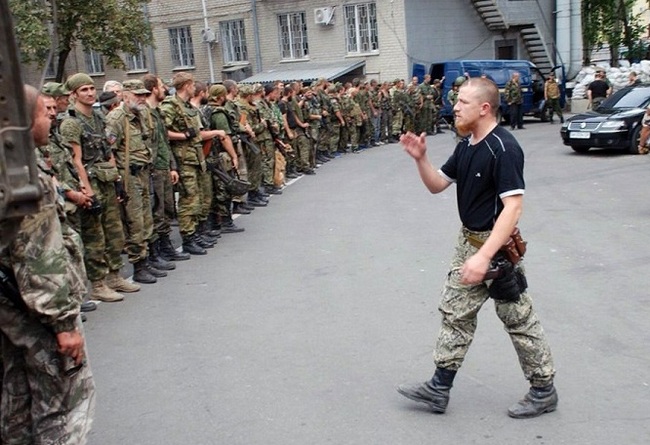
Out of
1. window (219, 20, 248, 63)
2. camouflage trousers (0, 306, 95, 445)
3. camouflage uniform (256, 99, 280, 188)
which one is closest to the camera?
camouflage trousers (0, 306, 95, 445)

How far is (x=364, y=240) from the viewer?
8.70 m

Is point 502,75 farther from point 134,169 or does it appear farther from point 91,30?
point 134,169

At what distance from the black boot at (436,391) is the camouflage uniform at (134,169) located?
3884 millimetres

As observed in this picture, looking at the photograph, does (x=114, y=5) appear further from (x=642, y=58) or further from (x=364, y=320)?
(x=642, y=58)

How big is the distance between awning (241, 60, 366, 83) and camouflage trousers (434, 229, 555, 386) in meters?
22.1

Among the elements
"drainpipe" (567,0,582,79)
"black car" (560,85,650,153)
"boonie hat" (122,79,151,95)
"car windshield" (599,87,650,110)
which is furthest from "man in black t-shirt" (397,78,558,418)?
"drainpipe" (567,0,582,79)

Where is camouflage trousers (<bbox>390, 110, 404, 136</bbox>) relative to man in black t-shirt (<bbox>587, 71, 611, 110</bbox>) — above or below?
below

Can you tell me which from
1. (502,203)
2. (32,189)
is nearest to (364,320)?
(502,203)

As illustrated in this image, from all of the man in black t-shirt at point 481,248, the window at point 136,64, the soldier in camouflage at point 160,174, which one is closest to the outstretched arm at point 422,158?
the man in black t-shirt at point 481,248

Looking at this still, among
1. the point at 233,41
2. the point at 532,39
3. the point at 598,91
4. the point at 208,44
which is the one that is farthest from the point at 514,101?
the point at 208,44

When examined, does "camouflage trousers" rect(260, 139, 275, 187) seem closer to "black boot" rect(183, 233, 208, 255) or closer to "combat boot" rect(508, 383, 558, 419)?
"black boot" rect(183, 233, 208, 255)

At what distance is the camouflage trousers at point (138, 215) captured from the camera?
7.16 m

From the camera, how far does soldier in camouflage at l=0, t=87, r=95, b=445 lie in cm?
295

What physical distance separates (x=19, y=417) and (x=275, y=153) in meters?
9.56
